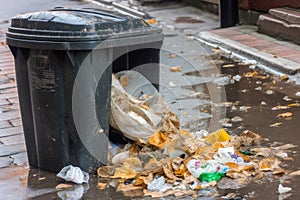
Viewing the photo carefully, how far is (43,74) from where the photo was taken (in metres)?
4.55

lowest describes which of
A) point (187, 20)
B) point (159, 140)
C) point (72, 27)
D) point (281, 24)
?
point (187, 20)

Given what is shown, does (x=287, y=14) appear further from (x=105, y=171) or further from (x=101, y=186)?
(x=101, y=186)

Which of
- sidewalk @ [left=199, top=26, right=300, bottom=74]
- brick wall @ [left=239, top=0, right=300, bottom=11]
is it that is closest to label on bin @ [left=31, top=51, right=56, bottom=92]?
sidewalk @ [left=199, top=26, right=300, bottom=74]

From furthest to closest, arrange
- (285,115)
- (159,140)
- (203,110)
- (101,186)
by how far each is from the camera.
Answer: (203,110) < (285,115) < (159,140) < (101,186)

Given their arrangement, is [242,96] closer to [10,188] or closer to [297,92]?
[297,92]

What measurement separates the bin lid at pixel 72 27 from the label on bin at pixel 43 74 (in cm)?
15

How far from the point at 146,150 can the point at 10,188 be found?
3.63 feet

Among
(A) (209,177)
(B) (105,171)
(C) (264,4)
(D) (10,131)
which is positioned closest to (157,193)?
(A) (209,177)

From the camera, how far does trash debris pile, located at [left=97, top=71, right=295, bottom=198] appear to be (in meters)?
4.37

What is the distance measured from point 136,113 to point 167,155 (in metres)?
0.43

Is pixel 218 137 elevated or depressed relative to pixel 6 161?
elevated

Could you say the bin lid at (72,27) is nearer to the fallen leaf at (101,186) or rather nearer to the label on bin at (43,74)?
the label on bin at (43,74)

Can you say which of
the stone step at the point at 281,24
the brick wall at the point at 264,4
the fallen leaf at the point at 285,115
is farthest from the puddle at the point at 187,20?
the fallen leaf at the point at 285,115

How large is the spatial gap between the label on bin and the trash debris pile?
54cm
